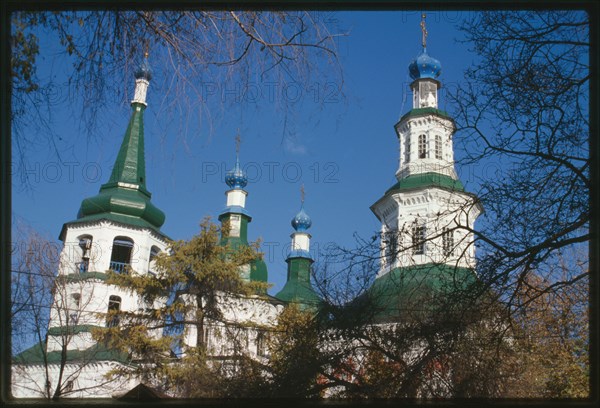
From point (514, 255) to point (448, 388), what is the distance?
131 centimetres

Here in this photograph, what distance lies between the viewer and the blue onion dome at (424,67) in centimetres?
2602

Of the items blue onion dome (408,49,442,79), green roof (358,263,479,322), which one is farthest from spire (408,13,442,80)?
green roof (358,263,479,322)

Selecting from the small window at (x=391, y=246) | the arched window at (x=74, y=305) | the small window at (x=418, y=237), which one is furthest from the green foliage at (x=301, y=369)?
the arched window at (x=74, y=305)

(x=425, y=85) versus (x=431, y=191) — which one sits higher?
(x=425, y=85)

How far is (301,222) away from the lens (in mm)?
32875

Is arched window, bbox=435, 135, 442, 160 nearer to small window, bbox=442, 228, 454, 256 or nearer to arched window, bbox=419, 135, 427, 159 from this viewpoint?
arched window, bbox=419, 135, 427, 159

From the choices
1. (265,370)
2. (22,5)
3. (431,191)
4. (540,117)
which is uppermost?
(431,191)

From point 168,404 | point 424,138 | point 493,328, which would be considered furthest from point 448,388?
point 424,138

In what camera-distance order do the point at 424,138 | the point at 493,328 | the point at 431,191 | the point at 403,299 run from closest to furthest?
the point at 493,328 → the point at 403,299 → the point at 431,191 → the point at 424,138

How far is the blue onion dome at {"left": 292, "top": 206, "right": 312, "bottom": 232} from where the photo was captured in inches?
1291

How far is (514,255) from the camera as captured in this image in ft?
15.5

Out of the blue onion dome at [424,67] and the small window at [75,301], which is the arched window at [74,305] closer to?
the small window at [75,301]
